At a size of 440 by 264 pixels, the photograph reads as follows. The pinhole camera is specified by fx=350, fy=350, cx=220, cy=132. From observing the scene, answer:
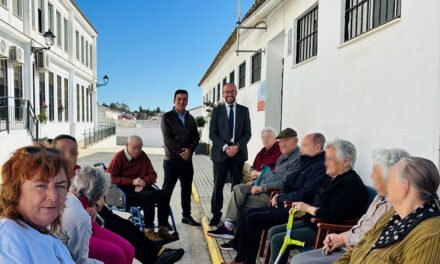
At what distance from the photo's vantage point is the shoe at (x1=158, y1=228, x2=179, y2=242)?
416cm

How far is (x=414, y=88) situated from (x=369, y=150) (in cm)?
90

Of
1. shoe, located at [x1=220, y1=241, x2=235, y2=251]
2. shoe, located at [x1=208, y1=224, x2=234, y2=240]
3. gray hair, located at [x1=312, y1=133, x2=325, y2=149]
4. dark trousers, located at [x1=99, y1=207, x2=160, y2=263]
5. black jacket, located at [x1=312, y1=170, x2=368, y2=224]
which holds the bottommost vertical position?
shoe, located at [x1=220, y1=241, x2=235, y2=251]

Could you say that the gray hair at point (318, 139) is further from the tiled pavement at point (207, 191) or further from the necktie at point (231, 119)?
the necktie at point (231, 119)

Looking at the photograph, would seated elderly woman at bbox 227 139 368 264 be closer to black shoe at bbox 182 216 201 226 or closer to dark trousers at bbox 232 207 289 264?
dark trousers at bbox 232 207 289 264

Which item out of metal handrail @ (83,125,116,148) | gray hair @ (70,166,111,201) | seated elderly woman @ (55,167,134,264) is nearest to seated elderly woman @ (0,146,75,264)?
seated elderly woman @ (55,167,134,264)

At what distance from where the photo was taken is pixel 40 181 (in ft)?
4.75

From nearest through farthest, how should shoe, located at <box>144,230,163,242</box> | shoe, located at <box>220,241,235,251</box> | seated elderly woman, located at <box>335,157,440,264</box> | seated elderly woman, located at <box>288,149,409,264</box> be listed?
seated elderly woman, located at <box>335,157,440,264</box> < seated elderly woman, located at <box>288,149,409,264</box> < shoe, located at <box>220,241,235,251</box> < shoe, located at <box>144,230,163,242</box>

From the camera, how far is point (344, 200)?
285cm

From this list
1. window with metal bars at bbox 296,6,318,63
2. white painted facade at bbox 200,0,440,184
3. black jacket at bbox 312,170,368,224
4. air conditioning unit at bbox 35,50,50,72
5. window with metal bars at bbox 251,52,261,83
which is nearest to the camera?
white painted facade at bbox 200,0,440,184

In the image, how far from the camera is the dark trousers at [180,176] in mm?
4633

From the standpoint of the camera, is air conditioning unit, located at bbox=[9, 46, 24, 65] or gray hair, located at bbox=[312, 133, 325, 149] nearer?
gray hair, located at bbox=[312, 133, 325, 149]

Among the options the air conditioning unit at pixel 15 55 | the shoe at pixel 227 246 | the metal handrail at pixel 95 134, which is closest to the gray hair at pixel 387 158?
the shoe at pixel 227 246

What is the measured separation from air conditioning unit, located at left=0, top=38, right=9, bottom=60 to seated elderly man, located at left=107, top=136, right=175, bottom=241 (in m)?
11.1

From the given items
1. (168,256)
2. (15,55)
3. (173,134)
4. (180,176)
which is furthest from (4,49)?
(168,256)
